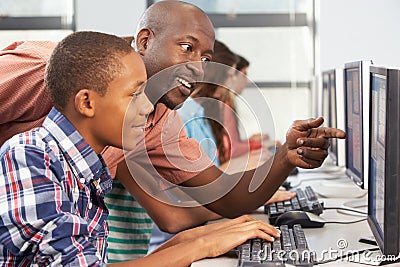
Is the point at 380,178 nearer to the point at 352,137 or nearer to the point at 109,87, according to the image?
the point at 109,87

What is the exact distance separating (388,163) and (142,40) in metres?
0.77

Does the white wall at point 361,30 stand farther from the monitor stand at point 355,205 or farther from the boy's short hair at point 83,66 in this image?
the boy's short hair at point 83,66

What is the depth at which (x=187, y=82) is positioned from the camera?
5.68 feet

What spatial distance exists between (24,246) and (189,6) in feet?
2.87

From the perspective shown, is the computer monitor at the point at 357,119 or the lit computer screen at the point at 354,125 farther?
the lit computer screen at the point at 354,125

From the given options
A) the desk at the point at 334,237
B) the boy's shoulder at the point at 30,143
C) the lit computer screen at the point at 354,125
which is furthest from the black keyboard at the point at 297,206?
the boy's shoulder at the point at 30,143

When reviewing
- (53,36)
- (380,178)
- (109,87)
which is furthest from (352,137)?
(53,36)

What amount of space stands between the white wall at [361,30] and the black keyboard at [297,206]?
8.63 feet

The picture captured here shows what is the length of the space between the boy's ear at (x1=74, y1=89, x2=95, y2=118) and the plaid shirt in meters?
0.05

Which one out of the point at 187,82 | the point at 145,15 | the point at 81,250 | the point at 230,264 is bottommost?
the point at 230,264

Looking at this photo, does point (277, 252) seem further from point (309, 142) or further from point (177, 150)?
point (177, 150)

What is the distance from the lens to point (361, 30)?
4.64m

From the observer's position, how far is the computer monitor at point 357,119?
182cm

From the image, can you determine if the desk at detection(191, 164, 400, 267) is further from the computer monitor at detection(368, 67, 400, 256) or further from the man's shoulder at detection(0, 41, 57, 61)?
the man's shoulder at detection(0, 41, 57, 61)
